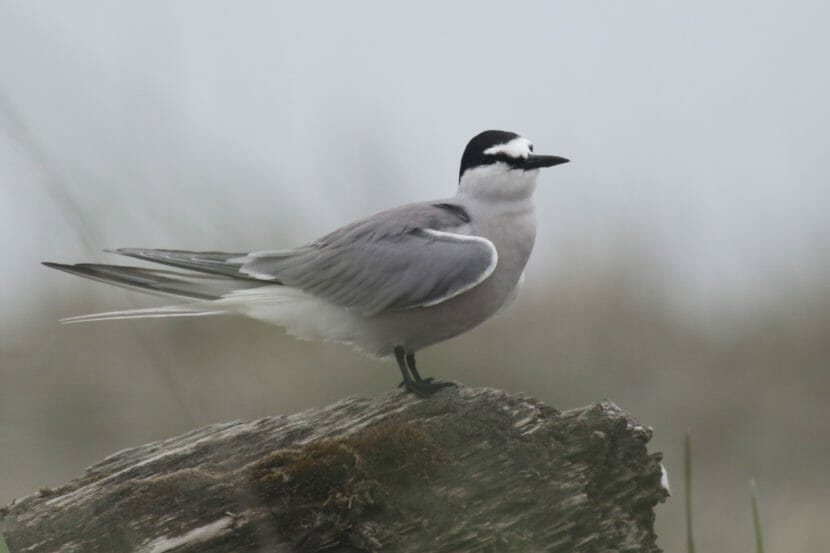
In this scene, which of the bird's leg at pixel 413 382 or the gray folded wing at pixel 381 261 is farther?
the gray folded wing at pixel 381 261

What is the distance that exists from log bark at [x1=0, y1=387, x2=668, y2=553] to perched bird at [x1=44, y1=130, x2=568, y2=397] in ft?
2.46

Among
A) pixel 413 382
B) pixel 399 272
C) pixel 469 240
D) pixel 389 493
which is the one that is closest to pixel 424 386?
pixel 413 382

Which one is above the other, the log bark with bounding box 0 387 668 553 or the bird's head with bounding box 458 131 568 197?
the bird's head with bounding box 458 131 568 197

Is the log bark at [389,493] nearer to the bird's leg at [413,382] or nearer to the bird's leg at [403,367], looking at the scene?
the bird's leg at [413,382]

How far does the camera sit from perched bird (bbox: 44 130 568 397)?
19.0 feet

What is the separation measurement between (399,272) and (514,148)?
0.84m

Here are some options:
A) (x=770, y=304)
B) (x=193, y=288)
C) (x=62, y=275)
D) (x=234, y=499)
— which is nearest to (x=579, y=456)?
(x=234, y=499)

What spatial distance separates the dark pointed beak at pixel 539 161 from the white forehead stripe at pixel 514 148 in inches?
1.2

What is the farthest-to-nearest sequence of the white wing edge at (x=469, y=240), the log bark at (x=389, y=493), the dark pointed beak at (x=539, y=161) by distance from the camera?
1. the dark pointed beak at (x=539, y=161)
2. the white wing edge at (x=469, y=240)
3. the log bark at (x=389, y=493)

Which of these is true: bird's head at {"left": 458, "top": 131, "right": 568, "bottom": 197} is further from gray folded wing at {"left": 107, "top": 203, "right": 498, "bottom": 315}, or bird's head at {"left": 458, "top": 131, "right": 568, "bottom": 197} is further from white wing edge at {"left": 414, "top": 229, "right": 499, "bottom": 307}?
white wing edge at {"left": 414, "top": 229, "right": 499, "bottom": 307}

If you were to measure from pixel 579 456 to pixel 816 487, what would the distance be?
440cm

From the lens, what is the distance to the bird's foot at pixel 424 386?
561 centimetres

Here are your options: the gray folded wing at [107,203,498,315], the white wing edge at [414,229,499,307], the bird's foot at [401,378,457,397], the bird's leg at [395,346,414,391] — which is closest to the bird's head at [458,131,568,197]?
the gray folded wing at [107,203,498,315]

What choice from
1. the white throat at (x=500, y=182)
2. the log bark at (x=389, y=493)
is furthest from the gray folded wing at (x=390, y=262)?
the log bark at (x=389, y=493)
